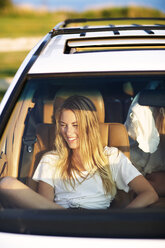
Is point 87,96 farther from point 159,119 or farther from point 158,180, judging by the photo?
point 158,180

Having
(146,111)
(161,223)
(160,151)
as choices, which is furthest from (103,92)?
(161,223)

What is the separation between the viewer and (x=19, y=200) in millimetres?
2117

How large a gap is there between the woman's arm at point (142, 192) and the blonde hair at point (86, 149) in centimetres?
14

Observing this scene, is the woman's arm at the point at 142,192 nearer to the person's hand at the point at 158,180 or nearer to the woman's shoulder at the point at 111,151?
the person's hand at the point at 158,180

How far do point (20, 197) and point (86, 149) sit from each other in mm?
549

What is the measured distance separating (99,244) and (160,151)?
3.80 feet

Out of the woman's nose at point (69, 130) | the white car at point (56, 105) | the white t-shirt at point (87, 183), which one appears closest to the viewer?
the white car at point (56, 105)

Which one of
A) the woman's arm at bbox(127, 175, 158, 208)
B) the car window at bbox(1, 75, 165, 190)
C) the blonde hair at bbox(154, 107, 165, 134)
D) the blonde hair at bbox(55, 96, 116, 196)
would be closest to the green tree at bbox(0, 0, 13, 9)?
the car window at bbox(1, 75, 165, 190)

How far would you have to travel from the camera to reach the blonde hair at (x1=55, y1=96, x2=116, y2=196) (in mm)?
2451

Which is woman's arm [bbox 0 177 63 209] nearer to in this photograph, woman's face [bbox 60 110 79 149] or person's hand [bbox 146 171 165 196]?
woman's face [bbox 60 110 79 149]

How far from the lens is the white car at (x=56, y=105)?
1.69m

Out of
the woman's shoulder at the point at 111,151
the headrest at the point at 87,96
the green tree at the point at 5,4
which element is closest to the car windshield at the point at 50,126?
the headrest at the point at 87,96

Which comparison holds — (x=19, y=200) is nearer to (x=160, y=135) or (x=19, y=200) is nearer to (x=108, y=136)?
(x=108, y=136)

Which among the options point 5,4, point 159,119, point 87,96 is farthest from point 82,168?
point 5,4
